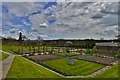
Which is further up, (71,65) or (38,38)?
(38,38)

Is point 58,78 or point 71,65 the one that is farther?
point 71,65

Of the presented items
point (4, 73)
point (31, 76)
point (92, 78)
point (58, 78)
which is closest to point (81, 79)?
point (92, 78)

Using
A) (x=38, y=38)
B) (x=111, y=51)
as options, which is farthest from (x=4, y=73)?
(x=38, y=38)

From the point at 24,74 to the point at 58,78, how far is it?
428 centimetres

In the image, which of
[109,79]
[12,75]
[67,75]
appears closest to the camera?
[109,79]

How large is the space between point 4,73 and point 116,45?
38645 millimetres

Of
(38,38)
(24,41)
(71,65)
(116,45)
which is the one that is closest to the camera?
(71,65)

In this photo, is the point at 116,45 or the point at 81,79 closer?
the point at 81,79

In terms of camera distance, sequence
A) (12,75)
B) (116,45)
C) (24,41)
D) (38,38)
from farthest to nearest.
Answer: (38,38), (24,41), (116,45), (12,75)

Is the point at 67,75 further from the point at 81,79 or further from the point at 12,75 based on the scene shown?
the point at 12,75

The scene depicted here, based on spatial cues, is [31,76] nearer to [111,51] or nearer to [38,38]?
[111,51]

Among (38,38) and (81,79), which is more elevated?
(38,38)

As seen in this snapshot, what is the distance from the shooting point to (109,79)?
19562 millimetres

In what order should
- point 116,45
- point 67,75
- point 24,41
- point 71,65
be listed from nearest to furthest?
1. point 67,75
2. point 71,65
3. point 116,45
4. point 24,41
